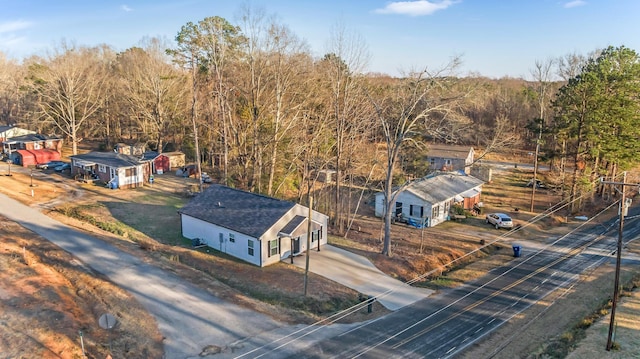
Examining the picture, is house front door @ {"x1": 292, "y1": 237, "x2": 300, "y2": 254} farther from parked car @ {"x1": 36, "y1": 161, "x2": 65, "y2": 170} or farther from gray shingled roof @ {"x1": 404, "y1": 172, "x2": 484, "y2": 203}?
parked car @ {"x1": 36, "y1": 161, "x2": 65, "y2": 170}

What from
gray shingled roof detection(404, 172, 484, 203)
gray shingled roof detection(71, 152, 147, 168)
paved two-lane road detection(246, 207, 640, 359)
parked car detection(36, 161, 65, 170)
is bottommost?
paved two-lane road detection(246, 207, 640, 359)

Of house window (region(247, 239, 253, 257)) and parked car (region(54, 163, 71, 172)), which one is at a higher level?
parked car (region(54, 163, 71, 172))

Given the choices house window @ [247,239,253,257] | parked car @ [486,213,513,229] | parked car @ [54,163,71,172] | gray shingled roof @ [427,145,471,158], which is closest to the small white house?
parked car @ [486,213,513,229]

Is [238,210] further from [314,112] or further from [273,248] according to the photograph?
[314,112]

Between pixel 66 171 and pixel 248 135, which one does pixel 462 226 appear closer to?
pixel 248 135

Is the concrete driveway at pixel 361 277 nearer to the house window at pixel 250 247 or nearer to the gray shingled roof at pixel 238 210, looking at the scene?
the house window at pixel 250 247

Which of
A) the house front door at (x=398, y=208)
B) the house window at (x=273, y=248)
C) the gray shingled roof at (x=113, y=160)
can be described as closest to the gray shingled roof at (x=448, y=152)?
the house front door at (x=398, y=208)
